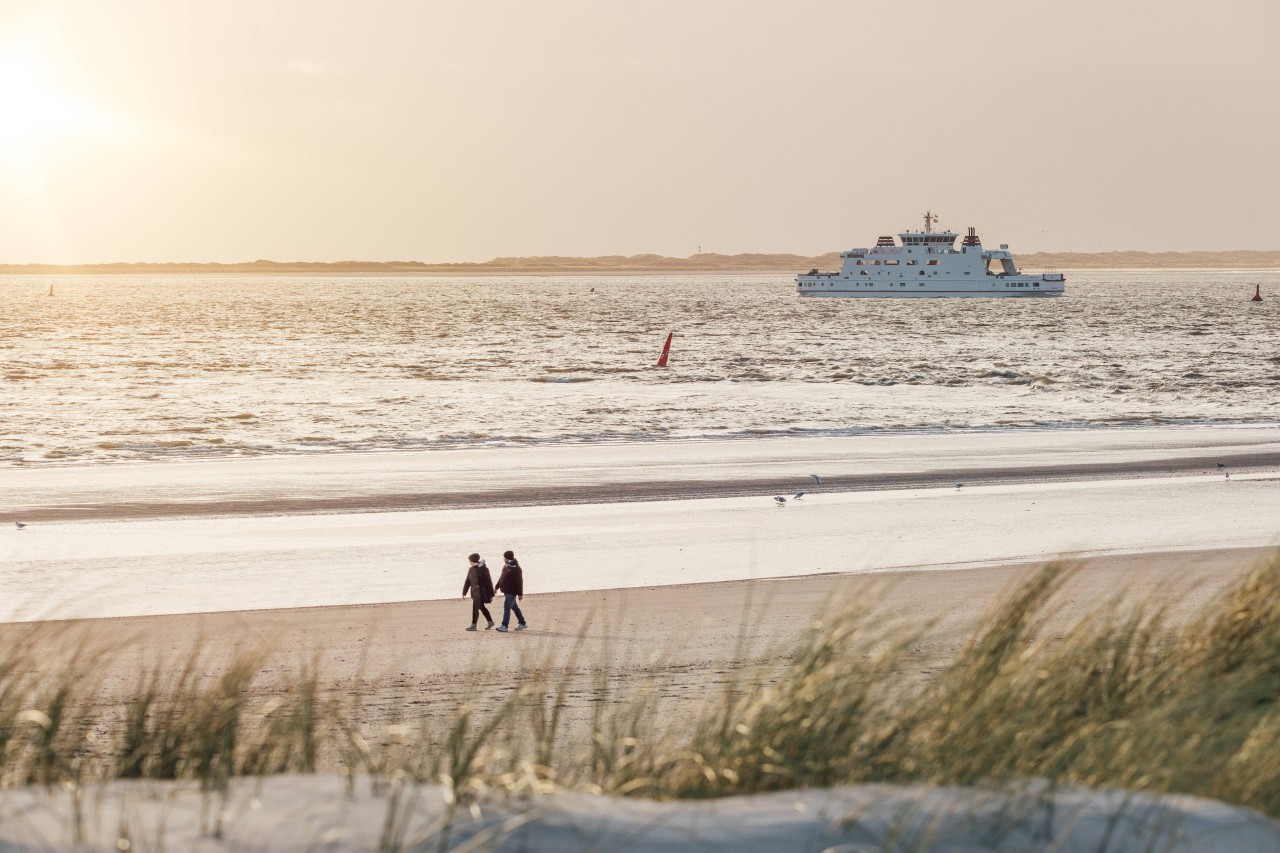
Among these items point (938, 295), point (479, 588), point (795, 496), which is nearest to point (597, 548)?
point (479, 588)

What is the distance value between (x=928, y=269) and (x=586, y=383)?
3548 inches

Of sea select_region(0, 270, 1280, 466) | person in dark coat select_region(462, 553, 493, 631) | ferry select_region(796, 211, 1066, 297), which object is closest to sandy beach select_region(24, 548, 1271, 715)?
person in dark coat select_region(462, 553, 493, 631)

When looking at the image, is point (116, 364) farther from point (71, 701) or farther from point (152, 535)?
point (71, 701)

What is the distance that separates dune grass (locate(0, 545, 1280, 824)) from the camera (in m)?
4.16

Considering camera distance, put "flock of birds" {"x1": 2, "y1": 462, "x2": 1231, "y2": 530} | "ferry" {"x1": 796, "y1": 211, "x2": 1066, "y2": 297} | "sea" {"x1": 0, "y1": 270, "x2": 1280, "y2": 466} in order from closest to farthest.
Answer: "flock of birds" {"x1": 2, "y1": 462, "x2": 1231, "y2": 530} → "sea" {"x1": 0, "y1": 270, "x2": 1280, "y2": 466} → "ferry" {"x1": 796, "y1": 211, "x2": 1066, "y2": 297}

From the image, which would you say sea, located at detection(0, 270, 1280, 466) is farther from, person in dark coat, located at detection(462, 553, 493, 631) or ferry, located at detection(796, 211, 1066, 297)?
ferry, located at detection(796, 211, 1066, 297)

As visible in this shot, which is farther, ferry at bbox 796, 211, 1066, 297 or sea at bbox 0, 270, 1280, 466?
ferry at bbox 796, 211, 1066, 297

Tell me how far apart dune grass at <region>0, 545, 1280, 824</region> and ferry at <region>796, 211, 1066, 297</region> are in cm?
12621

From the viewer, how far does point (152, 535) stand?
699 inches

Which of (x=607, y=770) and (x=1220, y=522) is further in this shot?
(x=1220, y=522)

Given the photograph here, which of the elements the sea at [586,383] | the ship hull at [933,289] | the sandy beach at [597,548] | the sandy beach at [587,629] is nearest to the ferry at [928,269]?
the ship hull at [933,289]

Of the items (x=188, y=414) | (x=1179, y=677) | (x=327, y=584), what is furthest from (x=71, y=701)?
(x=188, y=414)

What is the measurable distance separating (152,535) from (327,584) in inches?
176

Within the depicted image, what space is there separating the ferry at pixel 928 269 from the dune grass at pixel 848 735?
126 m
